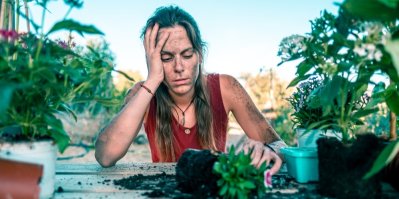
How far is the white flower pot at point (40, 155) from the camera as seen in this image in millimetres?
1055

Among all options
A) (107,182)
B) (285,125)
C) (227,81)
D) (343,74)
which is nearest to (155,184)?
(107,182)

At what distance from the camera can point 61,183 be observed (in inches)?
55.2

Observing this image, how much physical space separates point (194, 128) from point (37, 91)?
158 cm

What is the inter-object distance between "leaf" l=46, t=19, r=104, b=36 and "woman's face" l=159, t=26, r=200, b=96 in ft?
3.32

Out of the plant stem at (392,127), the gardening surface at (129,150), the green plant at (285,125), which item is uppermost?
the plant stem at (392,127)

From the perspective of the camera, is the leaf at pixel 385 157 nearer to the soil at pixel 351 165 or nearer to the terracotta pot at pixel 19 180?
the soil at pixel 351 165

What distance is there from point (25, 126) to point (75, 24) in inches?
12.3

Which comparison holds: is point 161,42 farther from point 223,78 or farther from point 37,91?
point 37,91

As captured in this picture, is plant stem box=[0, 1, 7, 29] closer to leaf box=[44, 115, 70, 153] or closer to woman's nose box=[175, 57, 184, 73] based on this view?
leaf box=[44, 115, 70, 153]

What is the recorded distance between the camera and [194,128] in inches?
102

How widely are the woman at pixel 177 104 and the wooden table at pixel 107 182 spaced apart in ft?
0.37

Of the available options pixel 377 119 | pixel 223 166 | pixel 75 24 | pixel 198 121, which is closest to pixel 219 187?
pixel 223 166

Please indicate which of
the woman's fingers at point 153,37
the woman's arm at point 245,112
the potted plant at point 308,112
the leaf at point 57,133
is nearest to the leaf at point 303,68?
the potted plant at point 308,112

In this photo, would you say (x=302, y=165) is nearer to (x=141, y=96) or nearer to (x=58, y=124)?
(x=58, y=124)
